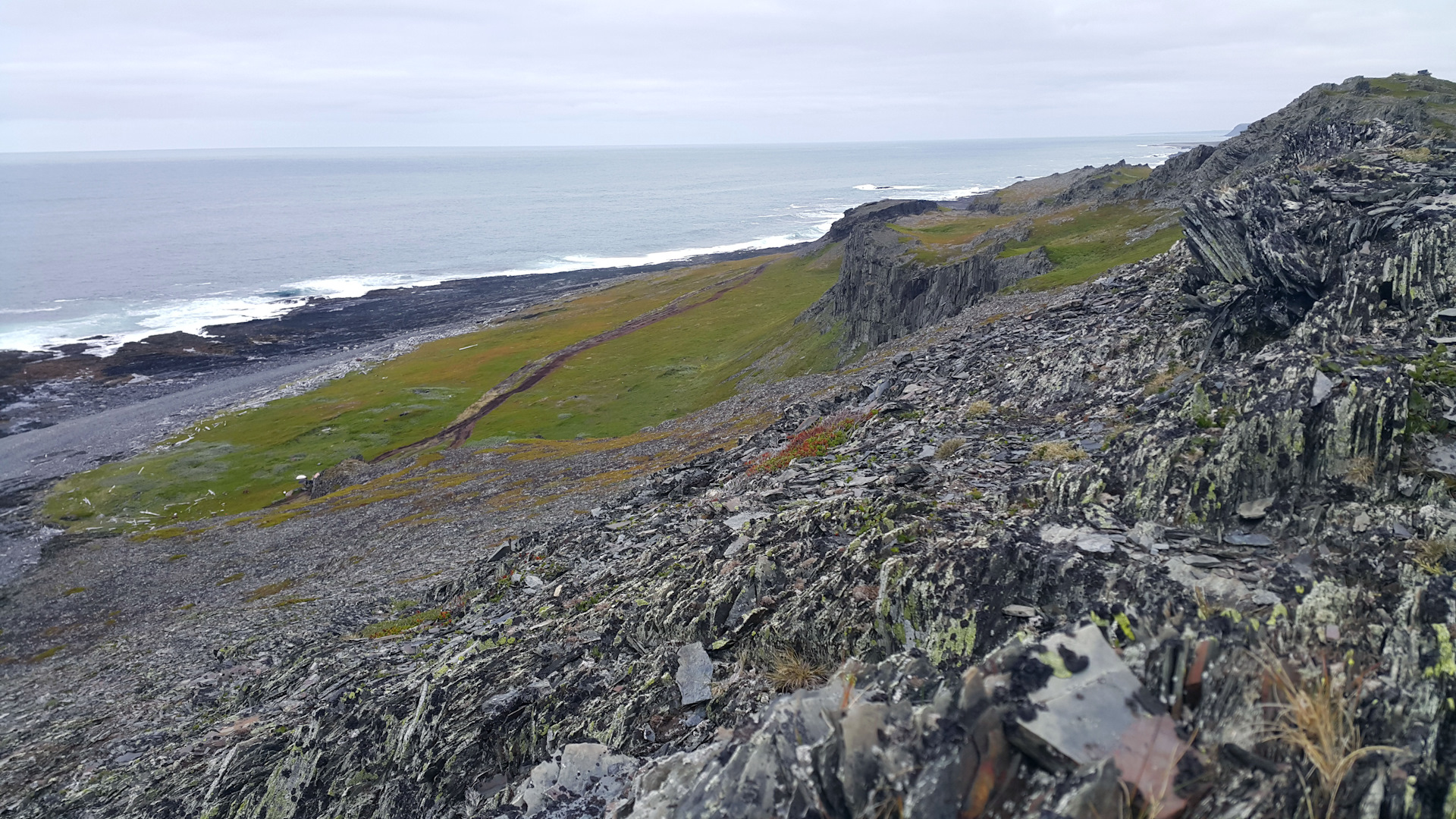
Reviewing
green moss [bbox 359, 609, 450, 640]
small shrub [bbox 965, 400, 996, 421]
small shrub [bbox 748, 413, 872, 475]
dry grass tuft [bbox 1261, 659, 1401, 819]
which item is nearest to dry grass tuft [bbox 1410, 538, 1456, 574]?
dry grass tuft [bbox 1261, 659, 1401, 819]

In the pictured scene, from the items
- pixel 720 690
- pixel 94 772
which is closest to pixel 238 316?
pixel 94 772

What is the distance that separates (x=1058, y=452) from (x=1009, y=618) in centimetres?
930

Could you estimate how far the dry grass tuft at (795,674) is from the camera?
43.0 ft

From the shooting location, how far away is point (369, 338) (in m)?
130

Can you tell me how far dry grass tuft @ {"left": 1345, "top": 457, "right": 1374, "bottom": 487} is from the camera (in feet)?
38.1

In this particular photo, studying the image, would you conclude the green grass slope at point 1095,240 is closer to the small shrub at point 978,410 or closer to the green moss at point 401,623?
the small shrub at point 978,410

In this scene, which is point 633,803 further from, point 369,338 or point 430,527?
point 369,338

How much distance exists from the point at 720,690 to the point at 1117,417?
14888 millimetres

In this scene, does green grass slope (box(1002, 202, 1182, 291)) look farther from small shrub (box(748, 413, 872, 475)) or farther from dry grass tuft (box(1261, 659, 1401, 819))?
dry grass tuft (box(1261, 659, 1401, 819))

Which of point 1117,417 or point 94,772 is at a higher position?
point 1117,417

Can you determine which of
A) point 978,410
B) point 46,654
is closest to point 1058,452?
point 978,410

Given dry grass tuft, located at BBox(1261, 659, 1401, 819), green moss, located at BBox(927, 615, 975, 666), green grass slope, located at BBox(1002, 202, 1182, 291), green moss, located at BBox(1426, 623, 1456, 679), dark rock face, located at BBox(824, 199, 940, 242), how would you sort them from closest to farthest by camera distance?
dry grass tuft, located at BBox(1261, 659, 1401, 819)
green moss, located at BBox(1426, 623, 1456, 679)
green moss, located at BBox(927, 615, 975, 666)
green grass slope, located at BBox(1002, 202, 1182, 291)
dark rock face, located at BBox(824, 199, 940, 242)

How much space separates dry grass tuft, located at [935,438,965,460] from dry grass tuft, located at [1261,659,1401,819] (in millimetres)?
15234

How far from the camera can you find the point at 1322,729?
6160 mm
